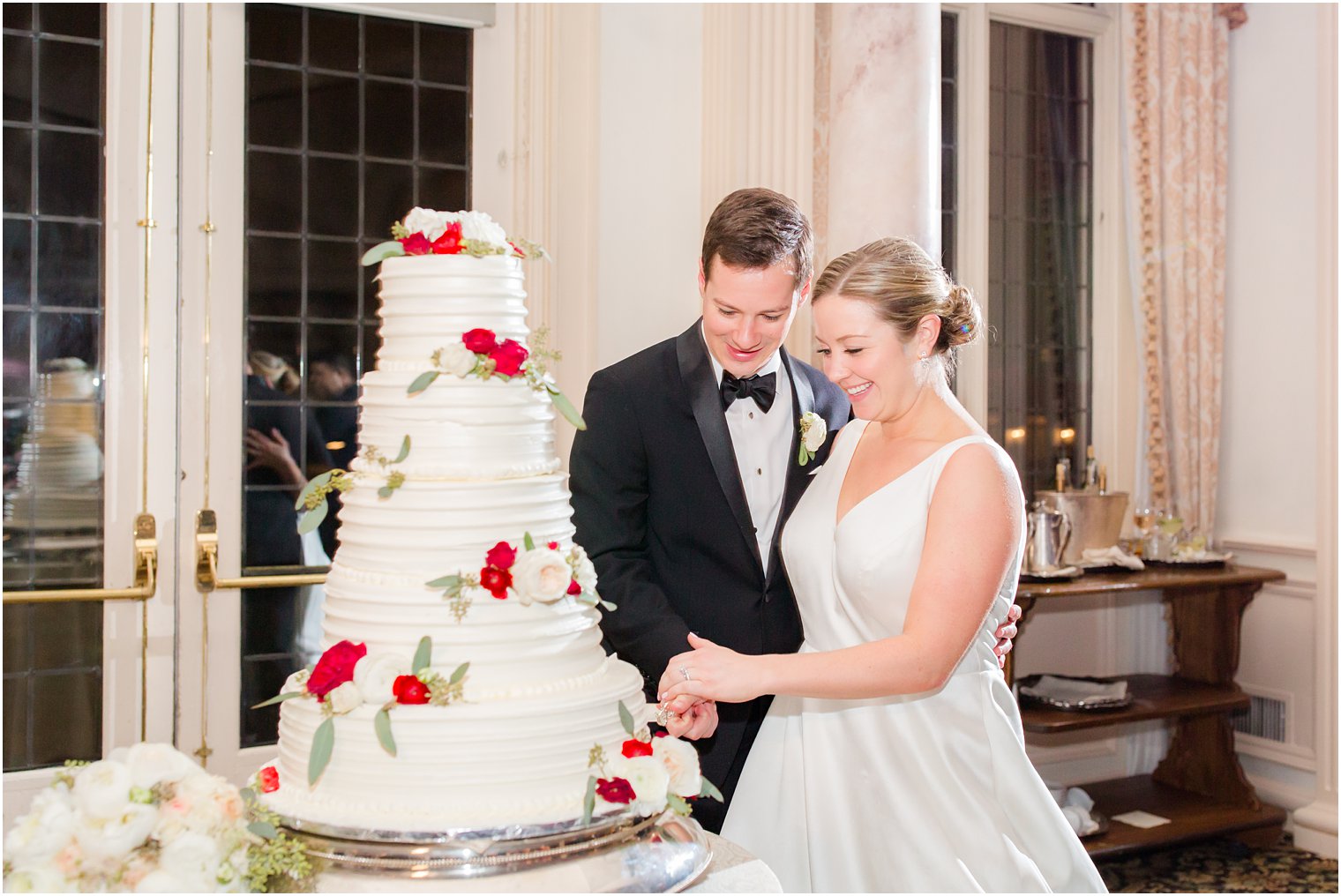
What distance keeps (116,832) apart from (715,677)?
3.23 ft

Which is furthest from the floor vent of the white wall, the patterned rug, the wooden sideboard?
the patterned rug

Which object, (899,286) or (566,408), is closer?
(566,408)

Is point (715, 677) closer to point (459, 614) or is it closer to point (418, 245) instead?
point (459, 614)

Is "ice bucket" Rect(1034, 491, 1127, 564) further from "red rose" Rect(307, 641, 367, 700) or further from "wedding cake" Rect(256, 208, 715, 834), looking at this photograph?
"red rose" Rect(307, 641, 367, 700)

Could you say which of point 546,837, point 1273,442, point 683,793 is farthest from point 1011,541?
point 1273,442

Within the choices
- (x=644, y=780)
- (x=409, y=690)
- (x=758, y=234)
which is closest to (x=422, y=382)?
(x=409, y=690)

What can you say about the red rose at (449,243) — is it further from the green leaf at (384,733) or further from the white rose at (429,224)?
the green leaf at (384,733)

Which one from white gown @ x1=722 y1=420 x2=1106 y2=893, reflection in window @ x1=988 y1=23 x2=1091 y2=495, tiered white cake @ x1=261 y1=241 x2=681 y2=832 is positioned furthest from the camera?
reflection in window @ x1=988 y1=23 x2=1091 y2=495

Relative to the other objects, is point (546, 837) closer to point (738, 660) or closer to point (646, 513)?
point (738, 660)

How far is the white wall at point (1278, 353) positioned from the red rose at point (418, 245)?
14.3 feet

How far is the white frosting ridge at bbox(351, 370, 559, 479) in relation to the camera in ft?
5.89

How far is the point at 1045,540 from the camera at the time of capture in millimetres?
4723

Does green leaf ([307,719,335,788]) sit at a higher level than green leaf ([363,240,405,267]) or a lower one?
lower

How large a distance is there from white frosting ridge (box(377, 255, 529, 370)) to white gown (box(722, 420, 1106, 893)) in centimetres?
94
